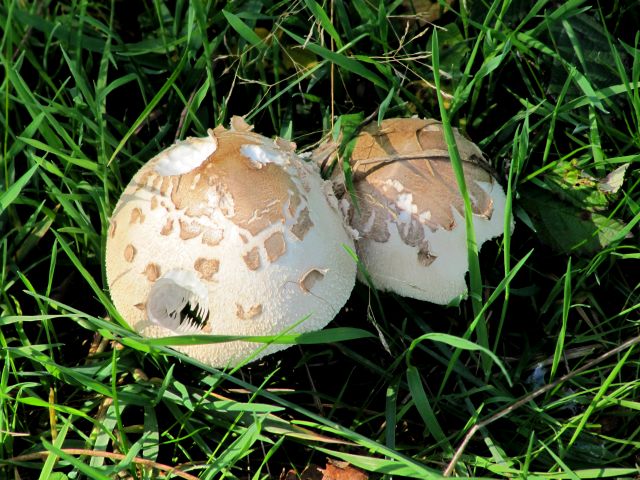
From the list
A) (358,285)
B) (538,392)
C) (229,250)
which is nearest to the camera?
(229,250)

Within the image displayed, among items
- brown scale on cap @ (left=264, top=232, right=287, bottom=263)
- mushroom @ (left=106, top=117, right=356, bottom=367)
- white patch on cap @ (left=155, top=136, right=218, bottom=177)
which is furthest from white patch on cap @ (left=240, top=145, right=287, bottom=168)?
brown scale on cap @ (left=264, top=232, right=287, bottom=263)

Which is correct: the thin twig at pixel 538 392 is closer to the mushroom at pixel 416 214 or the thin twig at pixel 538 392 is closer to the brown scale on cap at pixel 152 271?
the mushroom at pixel 416 214

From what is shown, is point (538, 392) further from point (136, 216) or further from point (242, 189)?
point (136, 216)

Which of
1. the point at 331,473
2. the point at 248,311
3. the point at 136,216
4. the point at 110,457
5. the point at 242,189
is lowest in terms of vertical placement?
the point at 331,473

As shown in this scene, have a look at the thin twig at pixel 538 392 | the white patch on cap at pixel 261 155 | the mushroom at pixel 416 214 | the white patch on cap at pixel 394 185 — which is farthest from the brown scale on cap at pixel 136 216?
the thin twig at pixel 538 392

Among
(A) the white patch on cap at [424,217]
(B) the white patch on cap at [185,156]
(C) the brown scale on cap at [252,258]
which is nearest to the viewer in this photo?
(C) the brown scale on cap at [252,258]

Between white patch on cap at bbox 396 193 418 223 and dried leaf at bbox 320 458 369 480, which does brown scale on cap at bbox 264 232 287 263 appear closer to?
white patch on cap at bbox 396 193 418 223

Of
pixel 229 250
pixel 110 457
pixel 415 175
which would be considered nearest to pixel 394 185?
pixel 415 175

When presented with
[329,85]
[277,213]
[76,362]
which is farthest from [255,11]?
[76,362]
